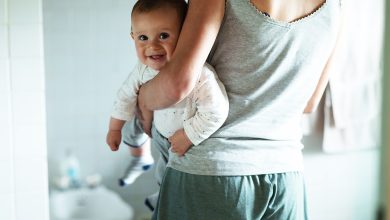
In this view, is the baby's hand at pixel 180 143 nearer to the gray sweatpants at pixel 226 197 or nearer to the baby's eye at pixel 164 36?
the gray sweatpants at pixel 226 197

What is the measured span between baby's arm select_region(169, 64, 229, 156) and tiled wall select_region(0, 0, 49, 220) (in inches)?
18.0

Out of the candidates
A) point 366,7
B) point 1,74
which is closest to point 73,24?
point 1,74

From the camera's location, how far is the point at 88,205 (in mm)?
1274

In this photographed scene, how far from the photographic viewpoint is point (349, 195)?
1.64 metres

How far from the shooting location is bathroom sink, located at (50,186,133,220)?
1264 mm

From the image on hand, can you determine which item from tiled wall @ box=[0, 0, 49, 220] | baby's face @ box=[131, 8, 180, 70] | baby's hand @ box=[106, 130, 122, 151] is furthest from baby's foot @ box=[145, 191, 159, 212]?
baby's face @ box=[131, 8, 180, 70]

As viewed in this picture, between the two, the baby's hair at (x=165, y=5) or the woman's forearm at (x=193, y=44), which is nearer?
the woman's forearm at (x=193, y=44)

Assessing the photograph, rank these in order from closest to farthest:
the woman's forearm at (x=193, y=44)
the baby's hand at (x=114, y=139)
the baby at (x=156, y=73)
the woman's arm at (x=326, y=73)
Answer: the woman's forearm at (x=193, y=44) → the baby at (x=156, y=73) → the woman's arm at (x=326, y=73) → the baby's hand at (x=114, y=139)

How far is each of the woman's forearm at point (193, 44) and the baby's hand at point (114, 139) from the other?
0.37 metres

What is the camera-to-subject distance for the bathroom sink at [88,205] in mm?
1264

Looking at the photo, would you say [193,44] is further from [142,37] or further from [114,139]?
[114,139]

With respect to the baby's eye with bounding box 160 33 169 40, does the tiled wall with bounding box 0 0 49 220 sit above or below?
below

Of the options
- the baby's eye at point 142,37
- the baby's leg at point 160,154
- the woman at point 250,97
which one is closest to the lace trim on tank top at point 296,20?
the woman at point 250,97

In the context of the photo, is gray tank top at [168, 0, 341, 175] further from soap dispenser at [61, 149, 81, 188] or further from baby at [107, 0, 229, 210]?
soap dispenser at [61, 149, 81, 188]
